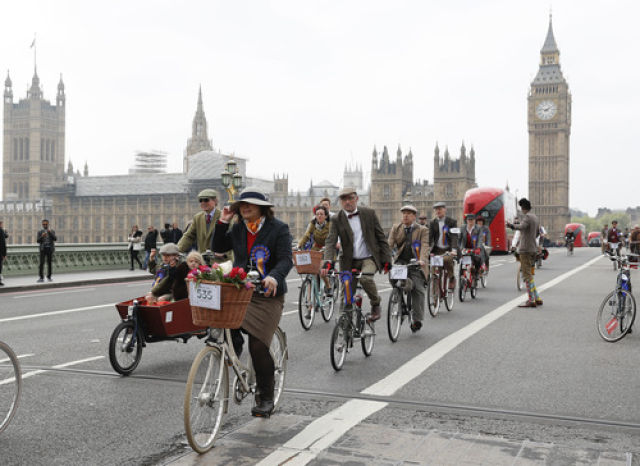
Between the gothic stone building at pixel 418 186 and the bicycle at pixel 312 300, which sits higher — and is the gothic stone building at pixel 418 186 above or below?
above

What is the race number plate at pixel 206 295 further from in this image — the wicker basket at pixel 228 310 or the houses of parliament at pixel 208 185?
the houses of parliament at pixel 208 185

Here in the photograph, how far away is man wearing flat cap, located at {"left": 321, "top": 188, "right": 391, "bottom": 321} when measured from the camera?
7.71 m

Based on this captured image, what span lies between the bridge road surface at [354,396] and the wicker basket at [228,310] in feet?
2.69

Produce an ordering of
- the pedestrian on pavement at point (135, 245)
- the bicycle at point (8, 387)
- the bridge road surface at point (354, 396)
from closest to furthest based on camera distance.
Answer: the bridge road surface at point (354, 396), the bicycle at point (8, 387), the pedestrian on pavement at point (135, 245)

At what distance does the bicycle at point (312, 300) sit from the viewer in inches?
388

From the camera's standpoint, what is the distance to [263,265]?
477cm

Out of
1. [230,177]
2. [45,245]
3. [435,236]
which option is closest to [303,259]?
[435,236]

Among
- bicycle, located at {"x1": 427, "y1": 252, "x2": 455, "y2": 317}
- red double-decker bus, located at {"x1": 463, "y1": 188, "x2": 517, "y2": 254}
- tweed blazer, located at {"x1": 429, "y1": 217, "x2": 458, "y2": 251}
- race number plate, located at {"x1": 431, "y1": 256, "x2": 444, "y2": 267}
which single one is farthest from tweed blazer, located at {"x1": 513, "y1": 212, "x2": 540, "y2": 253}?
red double-decker bus, located at {"x1": 463, "y1": 188, "x2": 517, "y2": 254}

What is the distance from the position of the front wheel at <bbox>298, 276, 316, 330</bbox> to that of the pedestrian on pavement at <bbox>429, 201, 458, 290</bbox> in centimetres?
281

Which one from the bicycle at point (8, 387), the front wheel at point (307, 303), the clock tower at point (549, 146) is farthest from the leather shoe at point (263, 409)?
the clock tower at point (549, 146)

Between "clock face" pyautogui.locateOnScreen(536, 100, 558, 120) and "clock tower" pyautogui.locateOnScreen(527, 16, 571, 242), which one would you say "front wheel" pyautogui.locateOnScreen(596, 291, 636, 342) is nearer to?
"clock tower" pyautogui.locateOnScreen(527, 16, 571, 242)

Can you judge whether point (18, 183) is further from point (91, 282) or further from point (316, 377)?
point (316, 377)

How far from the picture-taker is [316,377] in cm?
658

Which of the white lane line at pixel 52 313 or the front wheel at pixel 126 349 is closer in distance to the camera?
the front wheel at pixel 126 349
